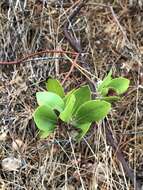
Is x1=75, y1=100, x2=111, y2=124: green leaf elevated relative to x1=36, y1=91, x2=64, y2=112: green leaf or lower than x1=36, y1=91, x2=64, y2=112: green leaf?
lower

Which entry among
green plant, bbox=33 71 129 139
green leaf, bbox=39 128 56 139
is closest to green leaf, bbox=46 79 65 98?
green plant, bbox=33 71 129 139

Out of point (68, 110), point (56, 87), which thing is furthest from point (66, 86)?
point (68, 110)

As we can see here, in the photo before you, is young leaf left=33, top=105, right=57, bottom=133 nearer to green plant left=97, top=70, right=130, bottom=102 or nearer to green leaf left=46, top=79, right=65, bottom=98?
green leaf left=46, top=79, right=65, bottom=98

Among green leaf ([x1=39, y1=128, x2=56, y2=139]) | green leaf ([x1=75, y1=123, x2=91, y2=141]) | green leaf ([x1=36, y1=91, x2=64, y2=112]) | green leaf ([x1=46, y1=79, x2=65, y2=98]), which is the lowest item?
green leaf ([x1=39, y1=128, x2=56, y2=139])

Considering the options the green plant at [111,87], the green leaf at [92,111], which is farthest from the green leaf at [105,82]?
the green leaf at [92,111]

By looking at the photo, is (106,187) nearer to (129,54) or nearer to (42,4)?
(129,54)

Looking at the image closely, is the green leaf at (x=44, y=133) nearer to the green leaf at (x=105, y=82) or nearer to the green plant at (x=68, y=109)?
the green plant at (x=68, y=109)

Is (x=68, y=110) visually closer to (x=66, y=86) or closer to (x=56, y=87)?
(x=56, y=87)
